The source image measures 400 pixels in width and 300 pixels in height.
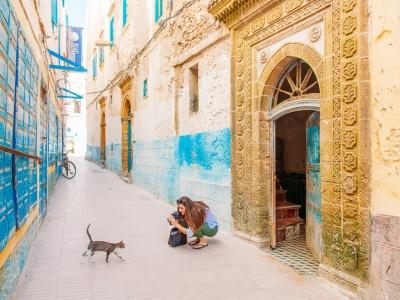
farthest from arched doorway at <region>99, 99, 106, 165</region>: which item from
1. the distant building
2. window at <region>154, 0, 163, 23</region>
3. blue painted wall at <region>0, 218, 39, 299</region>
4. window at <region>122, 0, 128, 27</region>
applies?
blue painted wall at <region>0, 218, 39, 299</region>

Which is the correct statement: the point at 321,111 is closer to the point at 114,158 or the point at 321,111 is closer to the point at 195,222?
the point at 195,222

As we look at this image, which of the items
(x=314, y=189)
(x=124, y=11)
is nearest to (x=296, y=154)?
(x=314, y=189)

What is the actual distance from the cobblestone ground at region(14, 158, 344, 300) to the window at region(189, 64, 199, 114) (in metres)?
2.96

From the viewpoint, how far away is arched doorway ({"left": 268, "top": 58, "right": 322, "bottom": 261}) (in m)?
4.78

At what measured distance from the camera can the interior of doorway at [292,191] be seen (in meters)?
5.42

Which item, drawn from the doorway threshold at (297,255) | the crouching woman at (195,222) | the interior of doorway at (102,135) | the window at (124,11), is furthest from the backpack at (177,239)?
the interior of doorway at (102,135)

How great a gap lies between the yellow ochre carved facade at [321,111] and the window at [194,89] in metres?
2.24

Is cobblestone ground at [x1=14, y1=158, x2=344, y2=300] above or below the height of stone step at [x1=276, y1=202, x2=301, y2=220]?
below

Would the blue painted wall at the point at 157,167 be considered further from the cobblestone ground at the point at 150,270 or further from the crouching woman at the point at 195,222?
the crouching woman at the point at 195,222

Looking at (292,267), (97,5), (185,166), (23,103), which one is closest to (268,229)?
(292,267)

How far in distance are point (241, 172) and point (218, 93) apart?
180cm

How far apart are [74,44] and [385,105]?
14965 millimetres

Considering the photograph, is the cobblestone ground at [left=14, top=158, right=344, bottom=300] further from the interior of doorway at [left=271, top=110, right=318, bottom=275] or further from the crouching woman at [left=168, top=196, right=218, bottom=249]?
the interior of doorway at [left=271, top=110, right=318, bottom=275]

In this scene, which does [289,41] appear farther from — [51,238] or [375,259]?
[51,238]
